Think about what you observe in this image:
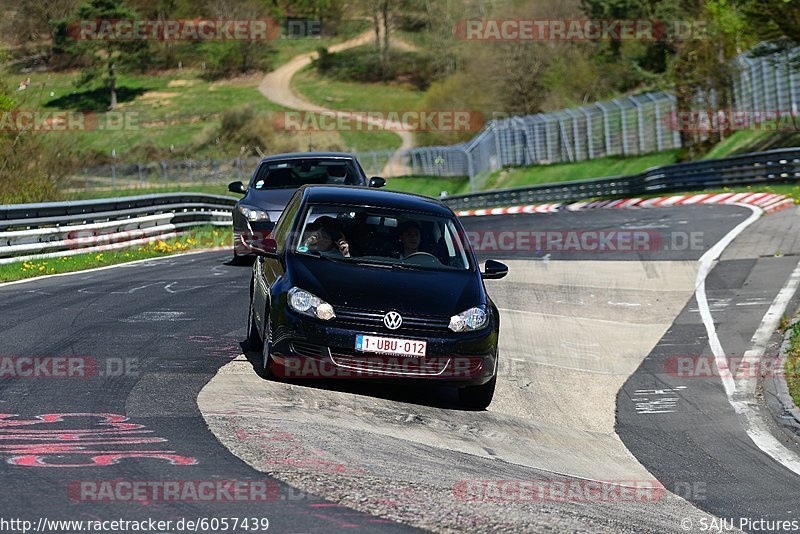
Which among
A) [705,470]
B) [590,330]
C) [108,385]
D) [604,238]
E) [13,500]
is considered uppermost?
[13,500]

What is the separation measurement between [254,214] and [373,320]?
8686 millimetres

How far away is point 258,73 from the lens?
114438mm

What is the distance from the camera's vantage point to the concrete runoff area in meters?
6.35

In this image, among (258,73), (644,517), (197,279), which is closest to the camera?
(644,517)

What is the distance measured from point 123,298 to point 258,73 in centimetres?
10205

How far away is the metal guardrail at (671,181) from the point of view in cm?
3359

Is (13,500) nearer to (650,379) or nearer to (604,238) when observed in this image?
(650,379)

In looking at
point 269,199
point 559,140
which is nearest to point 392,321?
point 269,199

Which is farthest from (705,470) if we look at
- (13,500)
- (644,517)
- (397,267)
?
(13,500)

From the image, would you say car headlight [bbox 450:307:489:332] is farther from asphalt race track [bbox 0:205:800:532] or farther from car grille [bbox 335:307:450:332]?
asphalt race track [bbox 0:205:800:532]

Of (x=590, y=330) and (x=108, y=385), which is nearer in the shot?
(x=108, y=385)

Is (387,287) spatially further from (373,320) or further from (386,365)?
(386,365)

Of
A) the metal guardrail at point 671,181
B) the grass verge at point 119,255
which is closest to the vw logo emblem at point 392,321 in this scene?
the grass verge at point 119,255

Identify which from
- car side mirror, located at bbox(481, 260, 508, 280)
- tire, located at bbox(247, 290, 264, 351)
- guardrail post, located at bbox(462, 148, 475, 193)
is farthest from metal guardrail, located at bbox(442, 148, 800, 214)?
tire, located at bbox(247, 290, 264, 351)
